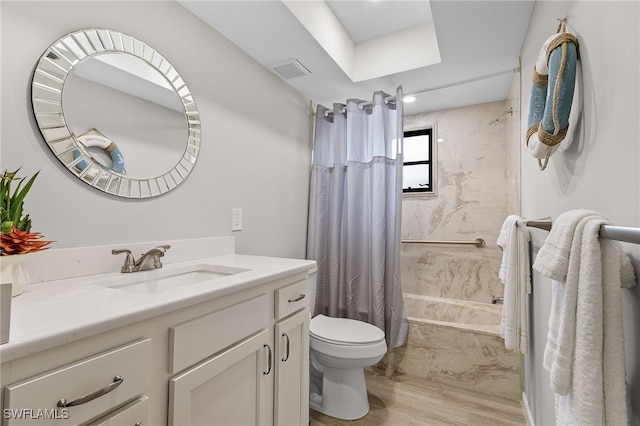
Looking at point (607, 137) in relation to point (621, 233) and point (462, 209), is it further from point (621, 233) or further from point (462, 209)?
point (462, 209)

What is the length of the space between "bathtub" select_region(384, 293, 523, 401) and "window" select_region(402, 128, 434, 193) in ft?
4.19

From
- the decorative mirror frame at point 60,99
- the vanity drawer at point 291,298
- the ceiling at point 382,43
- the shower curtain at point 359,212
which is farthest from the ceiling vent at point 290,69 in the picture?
the vanity drawer at point 291,298

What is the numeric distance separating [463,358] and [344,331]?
921mm

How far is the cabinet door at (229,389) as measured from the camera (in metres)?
0.77

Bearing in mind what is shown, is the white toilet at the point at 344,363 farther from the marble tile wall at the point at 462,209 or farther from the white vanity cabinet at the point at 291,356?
the marble tile wall at the point at 462,209

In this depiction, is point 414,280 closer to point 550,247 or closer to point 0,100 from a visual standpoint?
point 550,247

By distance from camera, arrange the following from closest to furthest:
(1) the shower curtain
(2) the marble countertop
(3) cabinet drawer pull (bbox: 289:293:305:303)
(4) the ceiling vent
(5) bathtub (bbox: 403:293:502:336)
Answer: (2) the marble countertop → (3) cabinet drawer pull (bbox: 289:293:305:303) → (4) the ceiling vent → (1) the shower curtain → (5) bathtub (bbox: 403:293:502:336)

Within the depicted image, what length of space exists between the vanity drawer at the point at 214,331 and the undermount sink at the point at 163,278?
0.22 metres

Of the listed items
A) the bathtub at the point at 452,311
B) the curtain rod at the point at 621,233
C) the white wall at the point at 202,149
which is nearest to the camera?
the curtain rod at the point at 621,233

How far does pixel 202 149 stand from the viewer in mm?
1541

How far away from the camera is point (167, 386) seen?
2.43ft

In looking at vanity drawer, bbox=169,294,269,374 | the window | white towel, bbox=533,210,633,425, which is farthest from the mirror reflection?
the window

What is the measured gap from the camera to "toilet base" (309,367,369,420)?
5.66 ft

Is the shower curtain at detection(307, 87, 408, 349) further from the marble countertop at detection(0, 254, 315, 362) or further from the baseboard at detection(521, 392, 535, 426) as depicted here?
the marble countertop at detection(0, 254, 315, 362)
